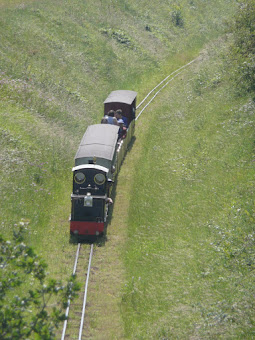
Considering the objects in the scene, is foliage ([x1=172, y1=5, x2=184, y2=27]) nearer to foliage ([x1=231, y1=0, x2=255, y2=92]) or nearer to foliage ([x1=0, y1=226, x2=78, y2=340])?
foliage ([x1=231, y1=0, x2=255, y2=92])

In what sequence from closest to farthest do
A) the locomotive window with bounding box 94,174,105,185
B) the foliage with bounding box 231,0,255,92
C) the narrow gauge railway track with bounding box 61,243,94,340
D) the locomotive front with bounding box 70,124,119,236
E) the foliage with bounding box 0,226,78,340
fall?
the foliage with bounding box 0,226,78,340
the narrow gauge railway track with bounding box 61,243,94,340
the locomotive front with bounding box 70,124,119,236
the locomotive window with bounding box 94,174,105,185
the foliage with bounding box 231,0,255,92

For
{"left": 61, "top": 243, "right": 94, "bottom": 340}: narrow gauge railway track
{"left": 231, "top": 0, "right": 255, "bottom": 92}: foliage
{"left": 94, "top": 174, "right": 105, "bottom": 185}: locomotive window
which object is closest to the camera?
{"left": 61, "top": 243, "right": 94, "bottom": 340}: narrow gauge railway track

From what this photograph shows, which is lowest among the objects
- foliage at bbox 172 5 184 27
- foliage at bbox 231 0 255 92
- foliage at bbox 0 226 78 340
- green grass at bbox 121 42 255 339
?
foliage at bbox 0 226 78 340

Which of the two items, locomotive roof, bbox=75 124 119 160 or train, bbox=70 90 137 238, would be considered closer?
train, bbox=70 90 137 238

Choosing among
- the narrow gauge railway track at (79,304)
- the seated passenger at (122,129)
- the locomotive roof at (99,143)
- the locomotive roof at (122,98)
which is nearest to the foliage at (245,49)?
the locomotive roof at (122,98)

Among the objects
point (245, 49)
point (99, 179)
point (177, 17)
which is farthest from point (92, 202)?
point (177, 17)

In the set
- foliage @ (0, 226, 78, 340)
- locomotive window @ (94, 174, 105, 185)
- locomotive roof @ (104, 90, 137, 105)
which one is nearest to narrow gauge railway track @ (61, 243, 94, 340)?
foliage @ (0, 226, 78, 340)

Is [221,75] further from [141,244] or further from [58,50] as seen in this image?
[141,244]
